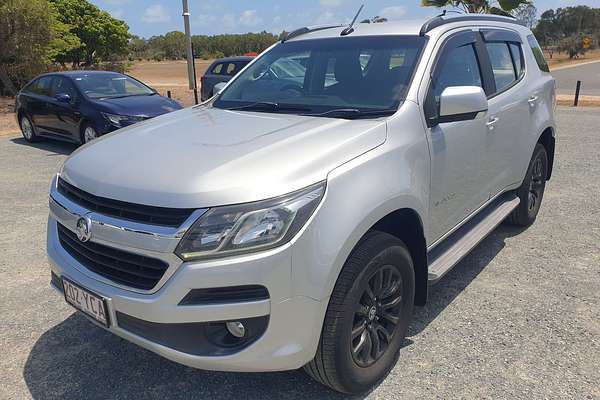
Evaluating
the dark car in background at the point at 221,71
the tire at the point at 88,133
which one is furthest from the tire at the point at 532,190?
the dark car in background at the point at 221,71

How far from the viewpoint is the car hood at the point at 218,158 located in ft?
6.98

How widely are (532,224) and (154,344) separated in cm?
412

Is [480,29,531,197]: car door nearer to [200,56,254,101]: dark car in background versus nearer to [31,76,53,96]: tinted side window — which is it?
[31,76,53,96]: tinted side window

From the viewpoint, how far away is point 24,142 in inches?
449

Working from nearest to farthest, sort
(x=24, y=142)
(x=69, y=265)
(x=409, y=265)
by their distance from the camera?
(x=69, y=265) < (x=409, y=265) < (x=24, y=142)

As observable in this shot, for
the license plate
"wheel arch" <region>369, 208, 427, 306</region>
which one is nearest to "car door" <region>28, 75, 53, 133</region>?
the license plate

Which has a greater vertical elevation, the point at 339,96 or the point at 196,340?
the point at 339,96

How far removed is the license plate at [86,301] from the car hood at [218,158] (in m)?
0.47

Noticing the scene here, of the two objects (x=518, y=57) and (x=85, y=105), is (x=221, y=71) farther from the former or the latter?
(x=518, y=57)

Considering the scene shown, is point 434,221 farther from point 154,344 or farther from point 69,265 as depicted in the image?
point 69,265

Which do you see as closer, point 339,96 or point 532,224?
point 339,96

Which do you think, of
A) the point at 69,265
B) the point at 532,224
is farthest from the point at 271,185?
the point at 532,224

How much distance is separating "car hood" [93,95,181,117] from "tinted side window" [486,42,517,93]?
6.20m

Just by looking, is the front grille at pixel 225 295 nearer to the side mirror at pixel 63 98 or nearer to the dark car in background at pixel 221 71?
the side mirror at pixel 63 98
